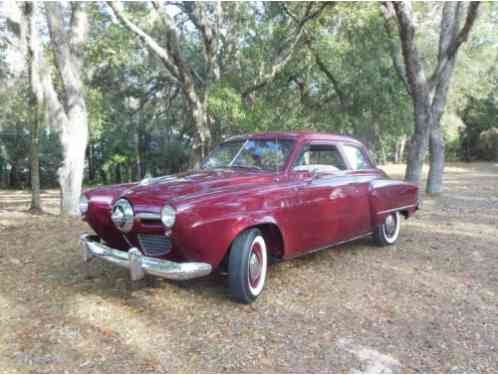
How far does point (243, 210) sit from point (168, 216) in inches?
27.4

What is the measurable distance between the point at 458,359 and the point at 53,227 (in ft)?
20.8

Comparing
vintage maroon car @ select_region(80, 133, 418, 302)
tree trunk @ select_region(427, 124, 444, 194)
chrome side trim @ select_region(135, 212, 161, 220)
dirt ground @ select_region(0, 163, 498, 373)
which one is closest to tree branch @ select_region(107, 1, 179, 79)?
vintage maroon car @ select_region(80, 133, 418, 302)

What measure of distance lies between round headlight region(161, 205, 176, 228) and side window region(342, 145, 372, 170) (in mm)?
2929

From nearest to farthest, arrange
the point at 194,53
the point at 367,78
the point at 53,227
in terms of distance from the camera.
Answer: the point at 53,227 → the point at 367,78 → the point at 194,53

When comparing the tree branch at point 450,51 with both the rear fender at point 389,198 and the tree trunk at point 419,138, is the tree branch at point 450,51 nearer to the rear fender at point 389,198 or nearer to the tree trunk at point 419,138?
the tree trunk at point 419,138

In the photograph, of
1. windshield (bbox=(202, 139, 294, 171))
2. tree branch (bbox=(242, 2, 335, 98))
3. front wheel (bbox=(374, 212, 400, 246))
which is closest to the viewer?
windshield (bbox=(202, 139, 294, 171))

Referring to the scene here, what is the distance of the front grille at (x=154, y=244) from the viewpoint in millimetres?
3637

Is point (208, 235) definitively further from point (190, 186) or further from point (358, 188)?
point (358, 188)

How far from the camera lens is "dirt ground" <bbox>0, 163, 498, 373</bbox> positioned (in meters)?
2.96

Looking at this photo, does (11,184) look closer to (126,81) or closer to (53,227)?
(126,81)

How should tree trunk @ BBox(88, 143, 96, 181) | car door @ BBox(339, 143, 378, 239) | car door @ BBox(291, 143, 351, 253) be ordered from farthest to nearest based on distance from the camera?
tree trunk @ BBox(88, 143, 96, 181)
car door @ BBox(339, 143, 378, 239)
car door @ BBox(291, 143, 351, 253)

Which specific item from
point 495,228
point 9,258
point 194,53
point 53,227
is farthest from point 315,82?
point 9,258

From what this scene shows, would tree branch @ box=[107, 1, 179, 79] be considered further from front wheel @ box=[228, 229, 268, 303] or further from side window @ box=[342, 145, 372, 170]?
front wheel @ box=[228, 229, 268, 303]

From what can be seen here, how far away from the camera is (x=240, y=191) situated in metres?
3.85
